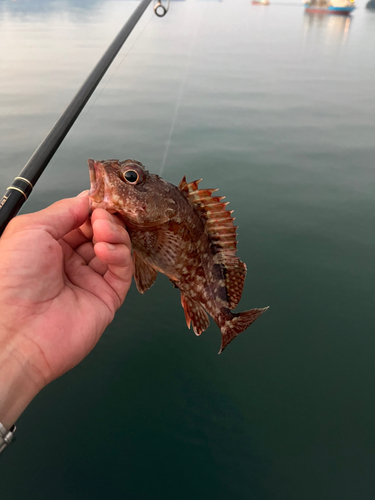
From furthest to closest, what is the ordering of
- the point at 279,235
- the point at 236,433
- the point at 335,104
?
the point at 335,104, the point at 279,235, the point at 236,433

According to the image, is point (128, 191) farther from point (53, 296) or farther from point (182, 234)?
point (53, 296)

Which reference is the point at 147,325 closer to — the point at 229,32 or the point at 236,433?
the point at 236,433

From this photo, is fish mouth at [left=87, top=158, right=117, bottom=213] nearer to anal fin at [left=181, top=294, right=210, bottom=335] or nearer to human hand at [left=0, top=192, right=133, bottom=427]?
human hand at [left=0, top=192, right=133, bottom=427]

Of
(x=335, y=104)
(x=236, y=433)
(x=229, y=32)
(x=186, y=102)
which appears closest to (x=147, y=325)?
(x=236, y=433)

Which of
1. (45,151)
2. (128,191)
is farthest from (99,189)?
(45,151)

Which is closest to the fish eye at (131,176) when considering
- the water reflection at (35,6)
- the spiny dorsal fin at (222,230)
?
the spiny dorsal fin at (222,230)

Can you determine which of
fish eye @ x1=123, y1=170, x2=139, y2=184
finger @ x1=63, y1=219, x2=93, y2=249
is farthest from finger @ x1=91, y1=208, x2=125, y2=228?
finger @ x1=63, y1=219, x2=93, y2=249

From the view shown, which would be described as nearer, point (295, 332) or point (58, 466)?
point (58, 466)
